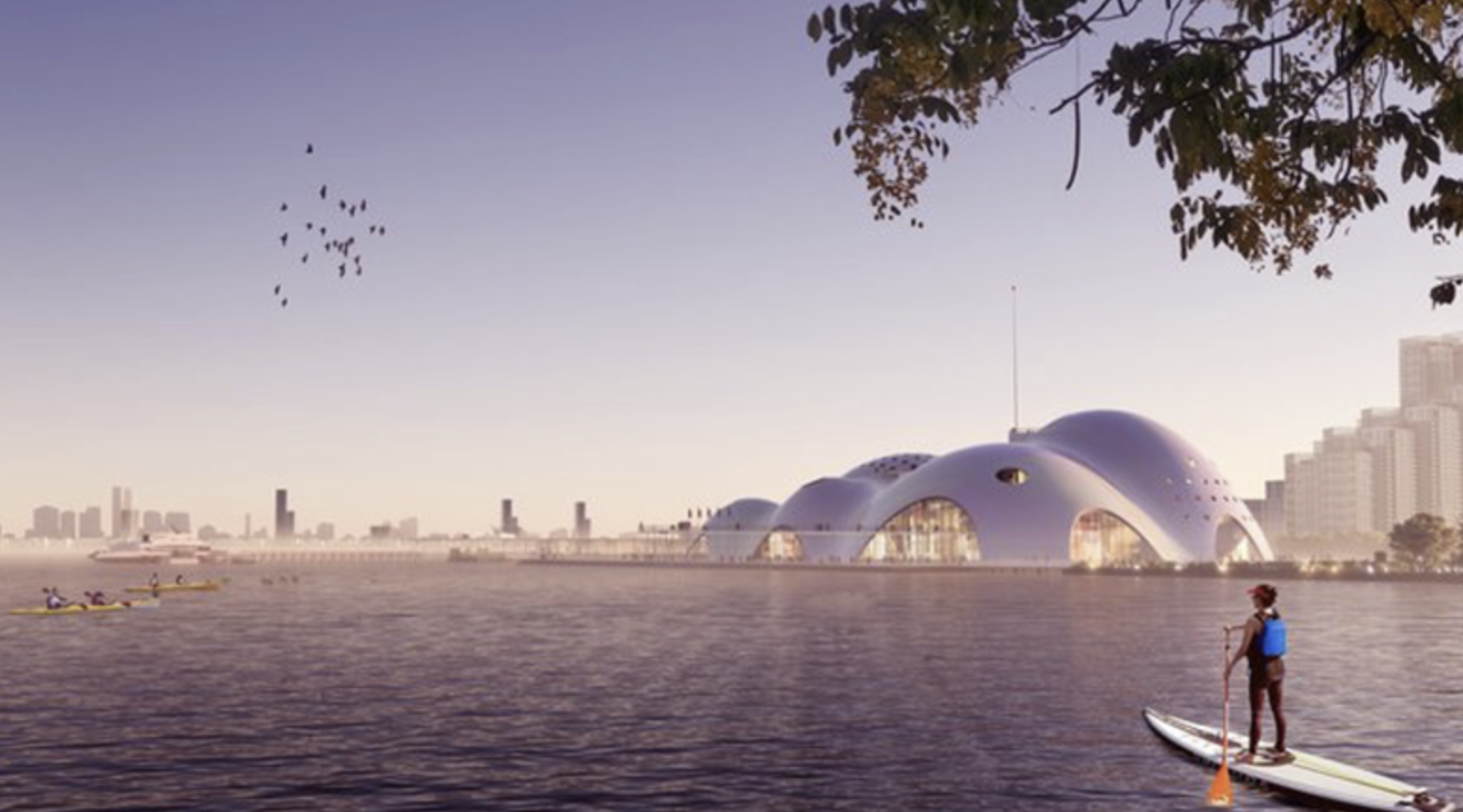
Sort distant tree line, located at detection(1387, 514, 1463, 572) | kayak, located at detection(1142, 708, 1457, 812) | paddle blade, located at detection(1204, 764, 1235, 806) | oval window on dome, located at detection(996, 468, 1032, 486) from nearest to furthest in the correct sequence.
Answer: kayak, located at detection(1142, 708, 1457, 812) < paddle blade, located at detection(1204, 764, 1235, 806) < distant tree line, located at detection(1387, 514, 1463, 572) < oval window on dome, located at detection(996, 468, 1032, 486)

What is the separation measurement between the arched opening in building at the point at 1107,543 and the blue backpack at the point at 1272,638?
163m

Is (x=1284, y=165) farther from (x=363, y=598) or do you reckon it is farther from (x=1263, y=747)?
(x=363, y=598)

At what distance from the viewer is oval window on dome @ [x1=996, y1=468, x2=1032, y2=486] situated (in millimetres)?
187750

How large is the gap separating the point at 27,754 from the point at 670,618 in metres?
59.8

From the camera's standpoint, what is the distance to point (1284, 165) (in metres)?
11.6

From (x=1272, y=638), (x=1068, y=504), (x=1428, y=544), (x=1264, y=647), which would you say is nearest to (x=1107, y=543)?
(x=1068, y=504)

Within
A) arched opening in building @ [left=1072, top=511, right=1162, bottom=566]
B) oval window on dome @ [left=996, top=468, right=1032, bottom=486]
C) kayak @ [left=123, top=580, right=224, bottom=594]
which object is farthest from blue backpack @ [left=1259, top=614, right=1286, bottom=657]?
arched opening in building @ [left=1072, top=511, right=1162, bottom=566]

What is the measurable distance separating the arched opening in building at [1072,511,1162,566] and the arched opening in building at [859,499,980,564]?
12445 mm

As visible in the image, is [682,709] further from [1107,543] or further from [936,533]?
[1107,543]

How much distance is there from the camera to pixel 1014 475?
617 ft

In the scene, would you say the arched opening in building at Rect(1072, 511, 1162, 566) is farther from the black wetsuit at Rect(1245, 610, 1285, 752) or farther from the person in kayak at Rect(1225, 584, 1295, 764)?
the person in kayak at Rect(1225, 584, 1295, 764)

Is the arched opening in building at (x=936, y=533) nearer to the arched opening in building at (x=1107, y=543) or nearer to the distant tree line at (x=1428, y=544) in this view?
the arched opening in building at (x=1107, y=543)

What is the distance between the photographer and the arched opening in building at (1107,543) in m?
188

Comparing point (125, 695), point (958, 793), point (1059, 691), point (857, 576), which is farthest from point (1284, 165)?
point (857, 576)
